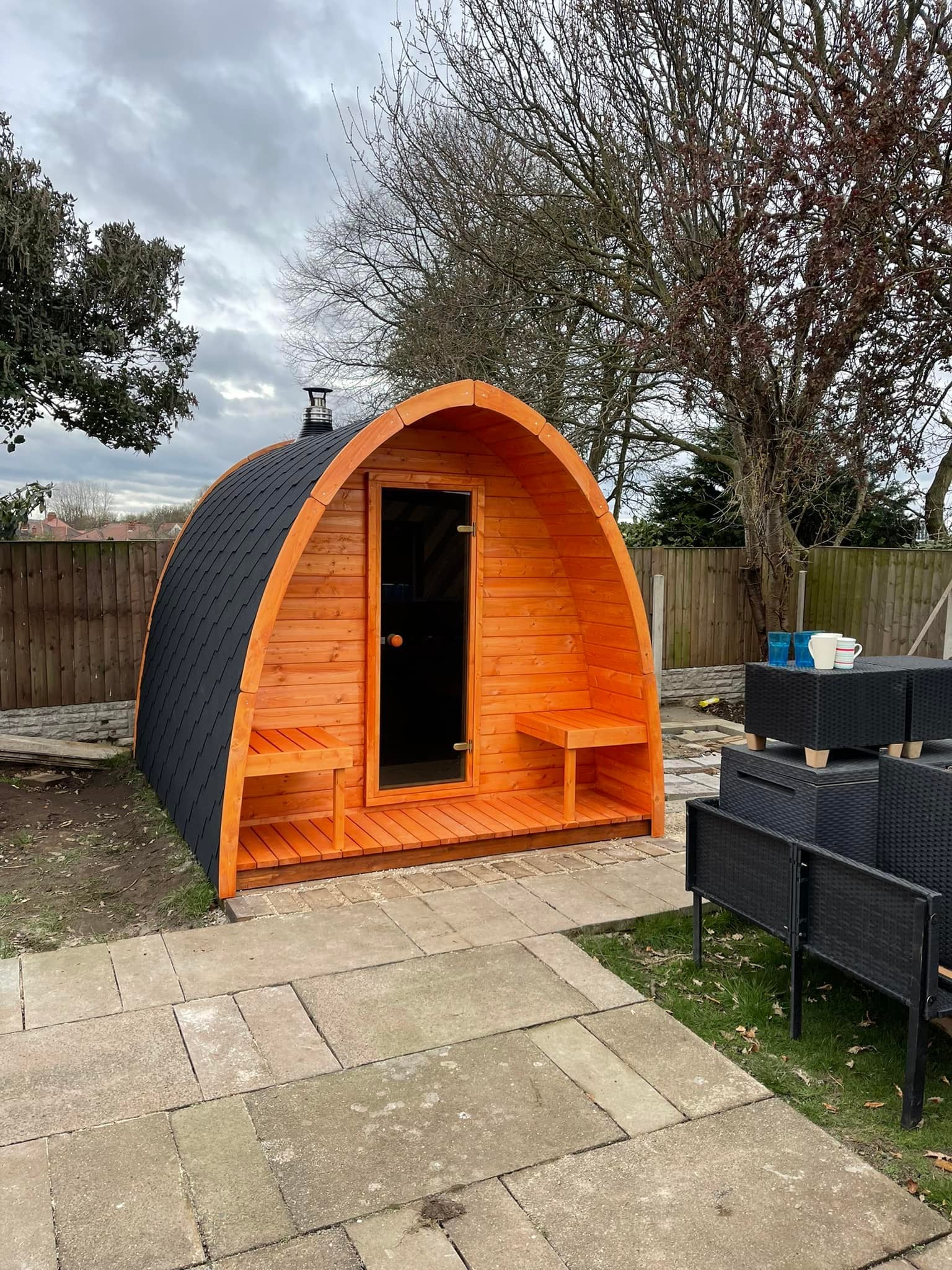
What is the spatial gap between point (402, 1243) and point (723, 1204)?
2.82 feet

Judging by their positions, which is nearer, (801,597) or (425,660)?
(425,660)

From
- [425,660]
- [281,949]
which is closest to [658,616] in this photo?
[425,660]

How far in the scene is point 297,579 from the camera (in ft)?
17.7

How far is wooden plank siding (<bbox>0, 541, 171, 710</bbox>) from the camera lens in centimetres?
739

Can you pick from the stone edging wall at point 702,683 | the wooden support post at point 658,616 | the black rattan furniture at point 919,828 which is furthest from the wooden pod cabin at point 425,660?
the stone edging wall at point 702,683

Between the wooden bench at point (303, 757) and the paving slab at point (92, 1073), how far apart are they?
139 centimetres

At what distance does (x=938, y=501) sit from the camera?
12.0 meters

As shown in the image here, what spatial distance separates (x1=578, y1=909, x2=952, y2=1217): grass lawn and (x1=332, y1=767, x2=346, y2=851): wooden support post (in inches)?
57.6

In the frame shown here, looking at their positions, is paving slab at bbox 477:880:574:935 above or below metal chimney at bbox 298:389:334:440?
below

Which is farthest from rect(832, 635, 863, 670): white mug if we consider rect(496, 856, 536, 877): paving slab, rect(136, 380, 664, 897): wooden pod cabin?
rect(496, 856, 536, 877): paving slab

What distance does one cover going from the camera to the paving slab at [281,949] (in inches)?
147

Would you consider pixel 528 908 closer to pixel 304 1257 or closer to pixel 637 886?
pixel 637 886

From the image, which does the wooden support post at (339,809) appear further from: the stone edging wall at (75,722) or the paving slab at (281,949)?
the stone edging wall at (75,722)

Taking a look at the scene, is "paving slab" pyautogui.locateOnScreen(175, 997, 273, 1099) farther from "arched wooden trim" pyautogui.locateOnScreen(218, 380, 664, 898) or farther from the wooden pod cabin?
the wooden pod cabin
